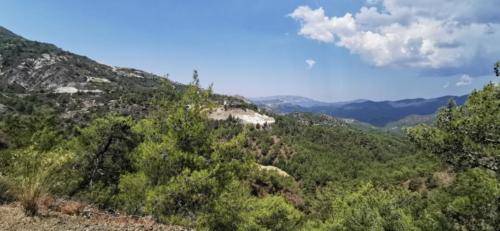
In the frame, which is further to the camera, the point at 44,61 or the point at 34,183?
the point at 44,61

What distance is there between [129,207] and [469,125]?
40.2 feet

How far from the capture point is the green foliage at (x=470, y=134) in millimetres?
12883

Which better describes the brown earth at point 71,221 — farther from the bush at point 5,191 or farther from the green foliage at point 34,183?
the bush at point 5,191

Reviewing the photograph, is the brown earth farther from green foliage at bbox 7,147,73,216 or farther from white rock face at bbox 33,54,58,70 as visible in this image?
white rock face at bbox 33,54,58,70

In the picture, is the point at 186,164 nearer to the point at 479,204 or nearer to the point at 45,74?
the point at 479,204

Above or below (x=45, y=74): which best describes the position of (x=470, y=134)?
below

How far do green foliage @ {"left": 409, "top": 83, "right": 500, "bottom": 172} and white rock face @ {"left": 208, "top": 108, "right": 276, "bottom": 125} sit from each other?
114808mm

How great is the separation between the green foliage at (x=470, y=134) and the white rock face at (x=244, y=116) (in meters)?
115

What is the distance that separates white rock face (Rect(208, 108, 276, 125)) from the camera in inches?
5162

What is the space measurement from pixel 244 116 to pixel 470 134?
12378 cm

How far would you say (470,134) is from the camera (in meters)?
13.5

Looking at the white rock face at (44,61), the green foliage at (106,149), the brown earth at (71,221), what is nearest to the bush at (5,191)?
the brown earth at (71,221)

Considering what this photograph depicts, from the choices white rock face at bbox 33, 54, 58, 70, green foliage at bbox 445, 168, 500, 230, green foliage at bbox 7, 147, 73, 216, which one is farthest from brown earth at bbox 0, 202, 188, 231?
white rock face at bbox 33, 54, 58, 70

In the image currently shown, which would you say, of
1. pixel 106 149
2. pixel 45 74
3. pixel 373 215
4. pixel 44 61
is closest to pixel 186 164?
pixel 106 149
